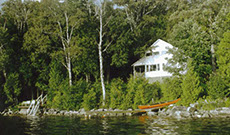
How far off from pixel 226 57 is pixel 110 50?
63.7 ft

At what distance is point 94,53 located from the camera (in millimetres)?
42344

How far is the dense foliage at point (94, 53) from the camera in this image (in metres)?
31.7

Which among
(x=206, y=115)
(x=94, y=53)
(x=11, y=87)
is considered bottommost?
(x=206, y=115)

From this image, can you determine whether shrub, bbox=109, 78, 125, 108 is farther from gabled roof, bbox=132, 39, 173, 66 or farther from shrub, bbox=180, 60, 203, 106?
gabled roof, bbox=132, 39, 173, 66

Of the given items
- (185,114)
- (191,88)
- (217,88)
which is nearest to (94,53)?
(191,88)

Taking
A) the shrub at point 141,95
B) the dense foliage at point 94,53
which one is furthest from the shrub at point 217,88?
the shrub at point 141,95

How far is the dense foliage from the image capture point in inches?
1250

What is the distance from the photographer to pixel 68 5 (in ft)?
134

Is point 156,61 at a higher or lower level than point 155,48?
lower

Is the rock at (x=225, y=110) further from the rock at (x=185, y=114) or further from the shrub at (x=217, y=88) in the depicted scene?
the rock at (x=185, y=114)

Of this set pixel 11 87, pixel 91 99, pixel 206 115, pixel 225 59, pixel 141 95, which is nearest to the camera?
pixel 206 115

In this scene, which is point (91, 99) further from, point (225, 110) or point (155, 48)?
point (225, 110)

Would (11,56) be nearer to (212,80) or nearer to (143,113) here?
(143,113)

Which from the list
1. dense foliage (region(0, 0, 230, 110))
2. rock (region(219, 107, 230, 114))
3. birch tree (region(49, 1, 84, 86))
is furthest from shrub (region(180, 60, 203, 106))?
birch tree (region(49, 1, 84, 86))
